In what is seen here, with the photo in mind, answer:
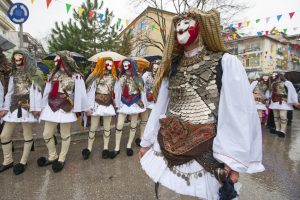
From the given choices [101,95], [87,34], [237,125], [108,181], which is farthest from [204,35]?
[87,34]

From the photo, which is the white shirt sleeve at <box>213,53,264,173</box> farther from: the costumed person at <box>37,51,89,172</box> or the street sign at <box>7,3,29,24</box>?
the street sign at <box>7,3,29,24</box>

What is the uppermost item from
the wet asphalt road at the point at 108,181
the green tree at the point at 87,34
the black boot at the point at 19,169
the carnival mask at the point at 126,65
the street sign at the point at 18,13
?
the green tree at the point at 87,34

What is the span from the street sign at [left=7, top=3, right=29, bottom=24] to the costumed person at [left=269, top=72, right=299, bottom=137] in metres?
7.43

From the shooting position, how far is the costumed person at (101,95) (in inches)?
208

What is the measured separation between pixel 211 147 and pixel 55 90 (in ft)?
11.1

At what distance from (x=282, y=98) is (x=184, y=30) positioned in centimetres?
699

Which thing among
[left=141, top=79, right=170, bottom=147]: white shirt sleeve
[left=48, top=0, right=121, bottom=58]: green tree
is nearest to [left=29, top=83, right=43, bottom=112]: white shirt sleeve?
[left=141, top=79, right=170, bottom=147]: white shirt sleeve

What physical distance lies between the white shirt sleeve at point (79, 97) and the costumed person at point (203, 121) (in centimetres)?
258

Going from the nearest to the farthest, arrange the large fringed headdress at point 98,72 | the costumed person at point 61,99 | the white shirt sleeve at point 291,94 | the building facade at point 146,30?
1. the costumed person at point 61,99
2. the large fringed headdress at point 98,72
3. the white shirt sleeve at point 291,94
4. the building facade at point 146,30

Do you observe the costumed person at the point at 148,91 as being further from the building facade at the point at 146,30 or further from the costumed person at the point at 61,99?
the building facade at the point at 146,30

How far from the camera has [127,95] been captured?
5.59 m

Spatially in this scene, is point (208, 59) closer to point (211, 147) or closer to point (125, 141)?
point (211, 147)

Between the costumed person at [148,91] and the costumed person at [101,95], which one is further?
the costumed person at [148,91]

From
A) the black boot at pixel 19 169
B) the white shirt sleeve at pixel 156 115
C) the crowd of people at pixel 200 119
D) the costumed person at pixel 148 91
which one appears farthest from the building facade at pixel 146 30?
the crowd of people at pixel 200 119
